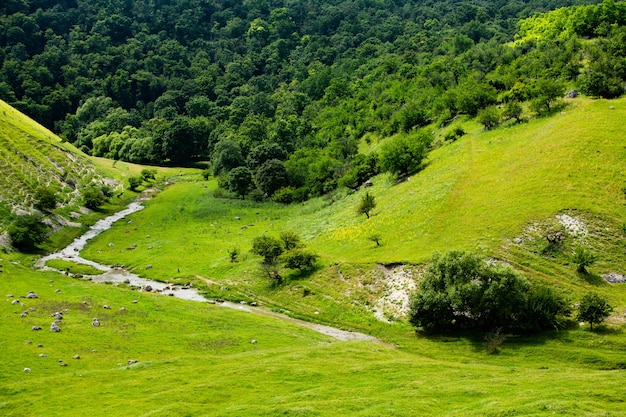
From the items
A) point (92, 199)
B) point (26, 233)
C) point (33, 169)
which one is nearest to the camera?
point (26, 233)

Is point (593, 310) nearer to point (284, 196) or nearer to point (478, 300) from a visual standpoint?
point (478, 300)

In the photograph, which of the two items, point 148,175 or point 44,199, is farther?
point 148,175

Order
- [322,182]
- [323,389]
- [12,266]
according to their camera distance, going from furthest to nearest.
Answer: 1. [322,182]
2. [12,266]
3. [323,389]

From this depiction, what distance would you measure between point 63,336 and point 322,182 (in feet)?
281

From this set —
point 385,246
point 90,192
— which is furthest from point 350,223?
point 90,192

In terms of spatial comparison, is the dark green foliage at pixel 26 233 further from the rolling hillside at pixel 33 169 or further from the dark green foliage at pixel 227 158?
the dark green foliage at pixel 227 158

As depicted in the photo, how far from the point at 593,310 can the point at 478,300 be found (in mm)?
11422

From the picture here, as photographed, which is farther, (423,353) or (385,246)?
(385,246)

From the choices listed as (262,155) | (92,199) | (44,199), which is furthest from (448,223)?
(92,199)

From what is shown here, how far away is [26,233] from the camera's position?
90750mm

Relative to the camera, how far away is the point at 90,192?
396ft

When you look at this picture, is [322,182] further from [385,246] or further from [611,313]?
[611,313]

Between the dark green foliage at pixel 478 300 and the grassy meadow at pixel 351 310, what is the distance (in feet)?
7.27

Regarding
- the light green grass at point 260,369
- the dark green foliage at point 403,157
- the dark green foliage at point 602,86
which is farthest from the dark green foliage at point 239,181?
the dark green foliage at point 602,86
